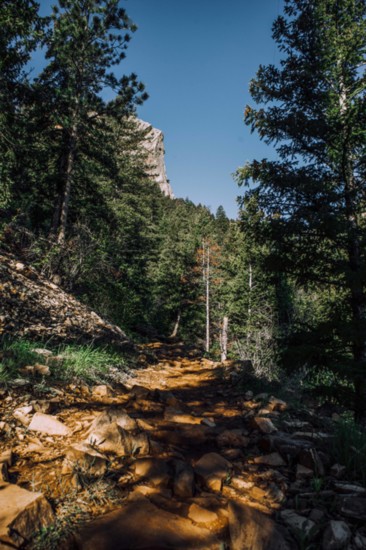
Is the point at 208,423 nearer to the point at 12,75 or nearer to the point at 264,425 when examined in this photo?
the point at 264,425

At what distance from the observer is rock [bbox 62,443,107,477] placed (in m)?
2.00

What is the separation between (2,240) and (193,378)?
7.89m

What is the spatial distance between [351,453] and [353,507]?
31.9 inches

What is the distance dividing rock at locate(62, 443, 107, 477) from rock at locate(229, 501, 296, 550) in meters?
0.96

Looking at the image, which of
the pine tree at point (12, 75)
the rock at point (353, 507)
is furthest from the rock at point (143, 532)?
the pine tree at point (12, 75)

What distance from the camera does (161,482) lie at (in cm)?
207

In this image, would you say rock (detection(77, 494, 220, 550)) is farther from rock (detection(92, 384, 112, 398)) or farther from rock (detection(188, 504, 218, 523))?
rock (detection(92, 384, 112, 398))

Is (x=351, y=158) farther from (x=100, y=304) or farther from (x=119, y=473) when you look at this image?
(x=100, y=304)

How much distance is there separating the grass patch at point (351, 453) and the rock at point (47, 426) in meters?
2.48

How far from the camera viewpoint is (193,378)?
736 cm

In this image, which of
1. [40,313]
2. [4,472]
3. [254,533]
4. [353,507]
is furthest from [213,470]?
[40,313]

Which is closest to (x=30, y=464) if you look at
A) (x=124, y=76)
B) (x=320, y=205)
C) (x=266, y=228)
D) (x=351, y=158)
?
(x=266, y=228)

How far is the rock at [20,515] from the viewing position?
4.42 feet

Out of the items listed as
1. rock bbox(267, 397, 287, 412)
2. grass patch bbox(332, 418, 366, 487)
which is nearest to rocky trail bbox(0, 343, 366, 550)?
grass patch bbox(332, 418, 366, 487)
